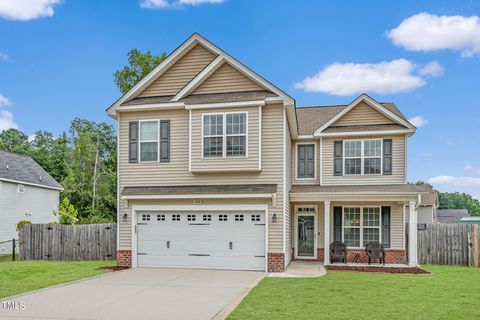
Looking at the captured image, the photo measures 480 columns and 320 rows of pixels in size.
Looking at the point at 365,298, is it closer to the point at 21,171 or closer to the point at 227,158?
the point at 227,158

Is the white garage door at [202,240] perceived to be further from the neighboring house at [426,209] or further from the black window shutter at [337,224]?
the neighboring house at [426,209]

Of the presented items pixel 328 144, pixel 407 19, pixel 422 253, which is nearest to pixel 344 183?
pixel 328 144

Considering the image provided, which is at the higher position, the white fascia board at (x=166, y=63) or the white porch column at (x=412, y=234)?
the white fascia board at (x=166, y=63)

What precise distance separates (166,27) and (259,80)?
435 inches

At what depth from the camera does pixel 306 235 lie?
→ 18094 mm

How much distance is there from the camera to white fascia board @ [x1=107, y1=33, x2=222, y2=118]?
1541 centimetres

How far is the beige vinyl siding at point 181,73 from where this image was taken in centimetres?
1563

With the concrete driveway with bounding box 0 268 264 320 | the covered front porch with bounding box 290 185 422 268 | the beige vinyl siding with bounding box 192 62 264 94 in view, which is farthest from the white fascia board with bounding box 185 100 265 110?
the concrete driveway with bounding box 0 268 264 320

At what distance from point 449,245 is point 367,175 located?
435 cm

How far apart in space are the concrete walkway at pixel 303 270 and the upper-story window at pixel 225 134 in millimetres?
4240

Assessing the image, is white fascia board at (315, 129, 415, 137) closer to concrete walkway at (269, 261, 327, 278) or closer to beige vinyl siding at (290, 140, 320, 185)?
beige vinyl siding at (290, 140, 320, 185)

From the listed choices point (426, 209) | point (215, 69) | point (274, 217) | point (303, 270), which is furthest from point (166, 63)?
point (426, 209)

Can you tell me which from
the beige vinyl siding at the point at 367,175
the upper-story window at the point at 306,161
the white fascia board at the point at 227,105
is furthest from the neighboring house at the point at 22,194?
the beige vinyl siding at the point at 367,175

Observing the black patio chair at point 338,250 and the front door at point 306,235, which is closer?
the black patio chair at point 338,250
